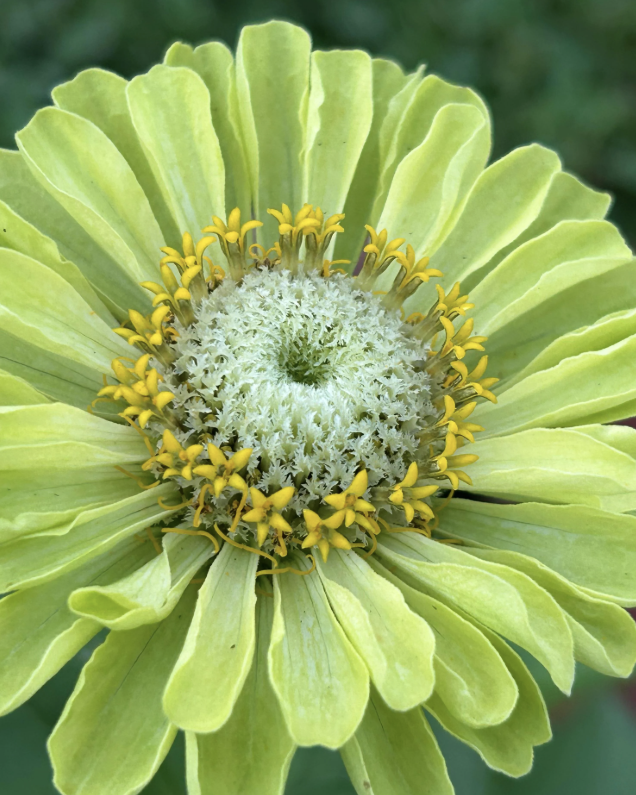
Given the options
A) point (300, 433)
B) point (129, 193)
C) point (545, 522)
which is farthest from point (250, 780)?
point (129, 193)

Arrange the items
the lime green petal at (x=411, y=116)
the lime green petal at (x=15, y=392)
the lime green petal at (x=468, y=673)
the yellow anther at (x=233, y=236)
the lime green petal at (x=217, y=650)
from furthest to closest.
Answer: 1. the lime green petal at (x=411, y=116)
2. the yellow anther at (x=233, y=236)
3. the lime green petal at (x=15, y=392)
4. the lime green petal at (x=468, y=673)
5. the lime green petal at (x=217, y=650)

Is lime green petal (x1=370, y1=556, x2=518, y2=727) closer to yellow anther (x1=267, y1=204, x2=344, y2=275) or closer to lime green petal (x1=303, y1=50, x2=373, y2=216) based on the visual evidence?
yellow anther (x1=267, y1=204, x2=344, y2=275)

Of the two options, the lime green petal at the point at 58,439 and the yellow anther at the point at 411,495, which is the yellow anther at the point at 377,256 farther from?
the lime green petal at the point at 58,439

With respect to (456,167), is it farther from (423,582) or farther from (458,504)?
(423,582)

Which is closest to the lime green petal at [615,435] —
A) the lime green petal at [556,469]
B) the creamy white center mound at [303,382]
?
the lime green petal at [556,469]

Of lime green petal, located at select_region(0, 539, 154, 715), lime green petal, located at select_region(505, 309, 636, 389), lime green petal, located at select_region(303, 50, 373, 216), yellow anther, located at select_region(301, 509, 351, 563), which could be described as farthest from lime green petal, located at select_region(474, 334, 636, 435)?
lime green petal, located at select_region(0, 539, 154, 715)

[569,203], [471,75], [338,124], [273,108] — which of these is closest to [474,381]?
[569,203]
